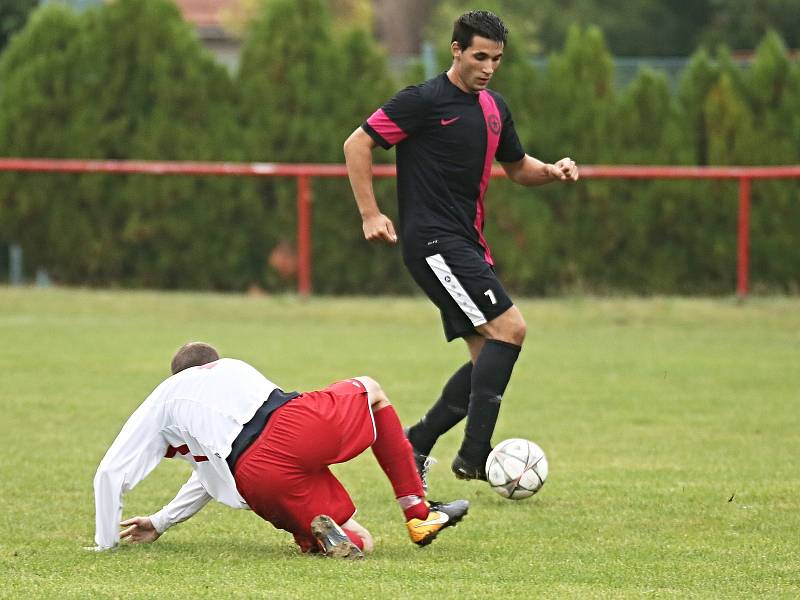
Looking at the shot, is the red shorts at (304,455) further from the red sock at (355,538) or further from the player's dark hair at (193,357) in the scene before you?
the player's dark hair at (193,357)

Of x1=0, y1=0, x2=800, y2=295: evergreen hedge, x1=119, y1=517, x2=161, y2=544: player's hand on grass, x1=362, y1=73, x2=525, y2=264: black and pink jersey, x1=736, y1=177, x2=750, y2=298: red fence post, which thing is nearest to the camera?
x1=119, y1=517, x2=161, y2=544: player's hand on grass

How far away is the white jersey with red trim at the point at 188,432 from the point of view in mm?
5719

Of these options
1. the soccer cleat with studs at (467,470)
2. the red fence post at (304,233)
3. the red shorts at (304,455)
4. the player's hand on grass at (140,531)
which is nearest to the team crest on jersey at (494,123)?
the soccer cleat with studs at (467,470)

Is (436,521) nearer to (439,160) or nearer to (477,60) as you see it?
(439,160)

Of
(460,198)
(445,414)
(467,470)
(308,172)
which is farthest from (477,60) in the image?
(308,172)

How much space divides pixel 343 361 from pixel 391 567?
7129 mm

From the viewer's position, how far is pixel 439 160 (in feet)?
23.3

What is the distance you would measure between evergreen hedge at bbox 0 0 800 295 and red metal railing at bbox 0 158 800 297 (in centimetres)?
21

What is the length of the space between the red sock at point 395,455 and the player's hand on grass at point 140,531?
938 mm

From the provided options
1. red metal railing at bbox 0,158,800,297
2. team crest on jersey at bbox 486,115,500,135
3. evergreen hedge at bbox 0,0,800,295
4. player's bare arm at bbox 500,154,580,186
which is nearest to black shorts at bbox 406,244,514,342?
team crest on jersey at bbox 486,115,500,135

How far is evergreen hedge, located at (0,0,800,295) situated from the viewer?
17.5m

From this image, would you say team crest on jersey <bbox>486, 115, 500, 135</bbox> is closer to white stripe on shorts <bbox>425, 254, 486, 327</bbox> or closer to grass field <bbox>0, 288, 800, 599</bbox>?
white stripe on shorts <bbox>425, 254, 486, 327</bbox>

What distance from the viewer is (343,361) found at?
500 inches

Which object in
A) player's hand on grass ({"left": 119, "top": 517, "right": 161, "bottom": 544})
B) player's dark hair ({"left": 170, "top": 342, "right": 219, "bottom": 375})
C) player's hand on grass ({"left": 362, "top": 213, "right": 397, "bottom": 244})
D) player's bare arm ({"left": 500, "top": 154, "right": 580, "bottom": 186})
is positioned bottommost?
player's hand on grass ({"left": 119, "top": 517, "right": 161, "bottom": 544})
